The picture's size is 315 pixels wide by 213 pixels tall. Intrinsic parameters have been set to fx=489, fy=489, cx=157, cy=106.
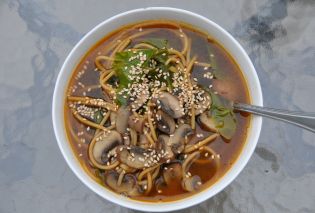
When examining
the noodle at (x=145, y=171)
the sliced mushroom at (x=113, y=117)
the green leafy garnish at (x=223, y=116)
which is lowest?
the noodle at (x=145, y=171)

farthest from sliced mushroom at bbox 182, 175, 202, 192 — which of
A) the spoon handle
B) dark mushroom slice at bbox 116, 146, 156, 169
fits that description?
the spoon handle

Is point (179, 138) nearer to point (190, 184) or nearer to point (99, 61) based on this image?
point (190, 184)

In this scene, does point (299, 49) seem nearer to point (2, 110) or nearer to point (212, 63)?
point (212, 63)

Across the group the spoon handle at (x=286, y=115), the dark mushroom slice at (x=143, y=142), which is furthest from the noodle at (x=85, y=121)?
the spoon handle at (x=286, y=115)

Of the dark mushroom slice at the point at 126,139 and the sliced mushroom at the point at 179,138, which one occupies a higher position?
the sliced mushroom at the point at 179,138

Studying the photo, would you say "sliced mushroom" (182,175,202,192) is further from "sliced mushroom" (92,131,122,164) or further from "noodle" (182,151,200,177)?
"sliced mushroom" (92,131,122,164)

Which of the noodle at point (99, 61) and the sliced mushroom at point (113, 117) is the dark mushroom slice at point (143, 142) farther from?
the noodle at point (99, 61)
